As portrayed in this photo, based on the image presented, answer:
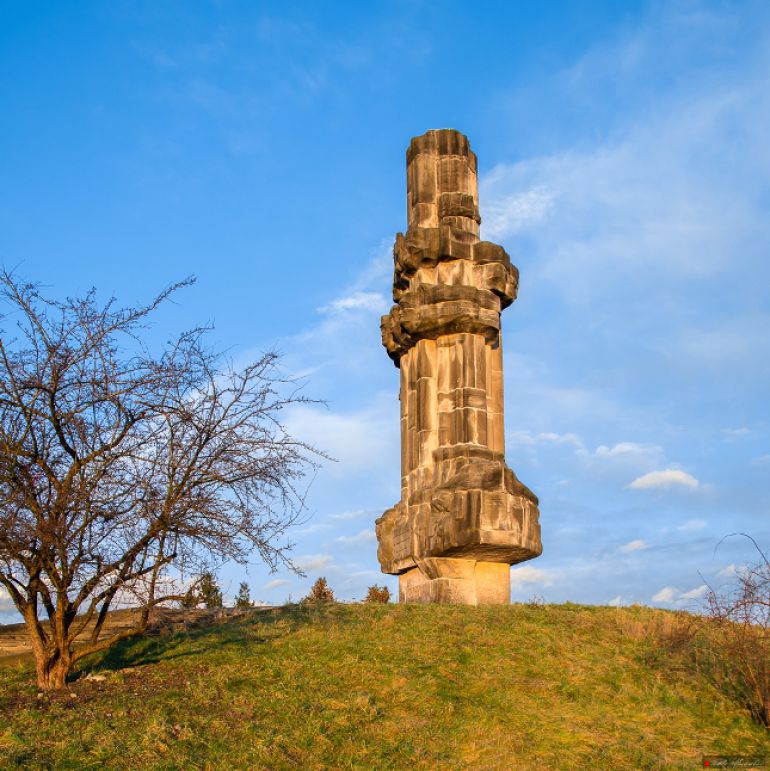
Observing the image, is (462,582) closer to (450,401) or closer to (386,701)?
(450,401)

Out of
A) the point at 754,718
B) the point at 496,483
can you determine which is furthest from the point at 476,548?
the point at 754,718

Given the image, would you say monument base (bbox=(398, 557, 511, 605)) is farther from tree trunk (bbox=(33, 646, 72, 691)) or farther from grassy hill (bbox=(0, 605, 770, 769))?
tree trunk (bbox=(33, 646, 72, 691))

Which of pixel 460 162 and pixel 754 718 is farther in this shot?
pixel 460 162

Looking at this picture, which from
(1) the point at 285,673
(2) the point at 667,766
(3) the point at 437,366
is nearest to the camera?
(2) the point at 667,766

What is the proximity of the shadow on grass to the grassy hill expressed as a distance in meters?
0.05

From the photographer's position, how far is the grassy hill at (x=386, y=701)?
910cm

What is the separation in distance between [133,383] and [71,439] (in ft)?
3.12

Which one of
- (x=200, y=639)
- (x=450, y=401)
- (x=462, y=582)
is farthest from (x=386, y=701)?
(x=450, y=401)

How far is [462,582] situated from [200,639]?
581cm

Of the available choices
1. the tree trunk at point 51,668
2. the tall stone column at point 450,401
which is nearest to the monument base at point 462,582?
the tall stone column at point 450,401

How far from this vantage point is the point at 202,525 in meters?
11.0

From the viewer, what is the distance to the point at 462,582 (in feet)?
58.1

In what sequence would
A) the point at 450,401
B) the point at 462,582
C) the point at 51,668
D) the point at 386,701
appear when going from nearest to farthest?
the point at 386,701 → the point at 51,668 → the point at 462,582 → the point at 450,401

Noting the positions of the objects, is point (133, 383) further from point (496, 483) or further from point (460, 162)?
point (460, 162)
